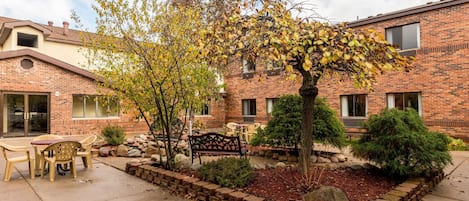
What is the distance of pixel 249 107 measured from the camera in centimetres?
2023

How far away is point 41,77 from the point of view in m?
13.6

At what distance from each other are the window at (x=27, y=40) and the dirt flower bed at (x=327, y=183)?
60.3ft

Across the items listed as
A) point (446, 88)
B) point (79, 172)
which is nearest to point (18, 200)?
point (79, 172)

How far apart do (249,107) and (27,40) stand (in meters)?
15.8

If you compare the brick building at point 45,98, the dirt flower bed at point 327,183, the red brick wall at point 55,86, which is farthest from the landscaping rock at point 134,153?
the red brick wall at point 55,86

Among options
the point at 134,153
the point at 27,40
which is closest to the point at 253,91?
the point at 134,153

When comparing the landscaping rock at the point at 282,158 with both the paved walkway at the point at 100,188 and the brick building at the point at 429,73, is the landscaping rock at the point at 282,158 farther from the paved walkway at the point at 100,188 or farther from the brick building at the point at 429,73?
the paved walkway at the point at 100,188

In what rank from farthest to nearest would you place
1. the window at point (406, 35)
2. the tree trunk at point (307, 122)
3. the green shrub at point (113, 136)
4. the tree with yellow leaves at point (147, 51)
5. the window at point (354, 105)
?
1. the window at point (354, 105)
2. the window at point (406, 35)
3. the green shrub at point (113, 136)
4. the tree with yellow leaves at point (147, 51)
5. the tree trunk at point (307, 122)

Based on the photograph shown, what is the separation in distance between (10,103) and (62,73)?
2665mm

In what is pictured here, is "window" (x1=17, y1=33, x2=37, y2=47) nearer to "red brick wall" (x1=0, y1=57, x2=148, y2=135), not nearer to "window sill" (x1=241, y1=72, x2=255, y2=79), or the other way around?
"red brick wall" (x1=0, y1=57, x2=148, y2=135)

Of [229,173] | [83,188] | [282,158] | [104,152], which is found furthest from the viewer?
[104,152]

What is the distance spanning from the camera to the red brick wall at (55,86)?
12.7m

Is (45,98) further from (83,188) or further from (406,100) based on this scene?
(406,100)

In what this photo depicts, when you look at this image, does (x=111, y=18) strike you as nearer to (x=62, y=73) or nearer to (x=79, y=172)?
(x=79, y=172)
